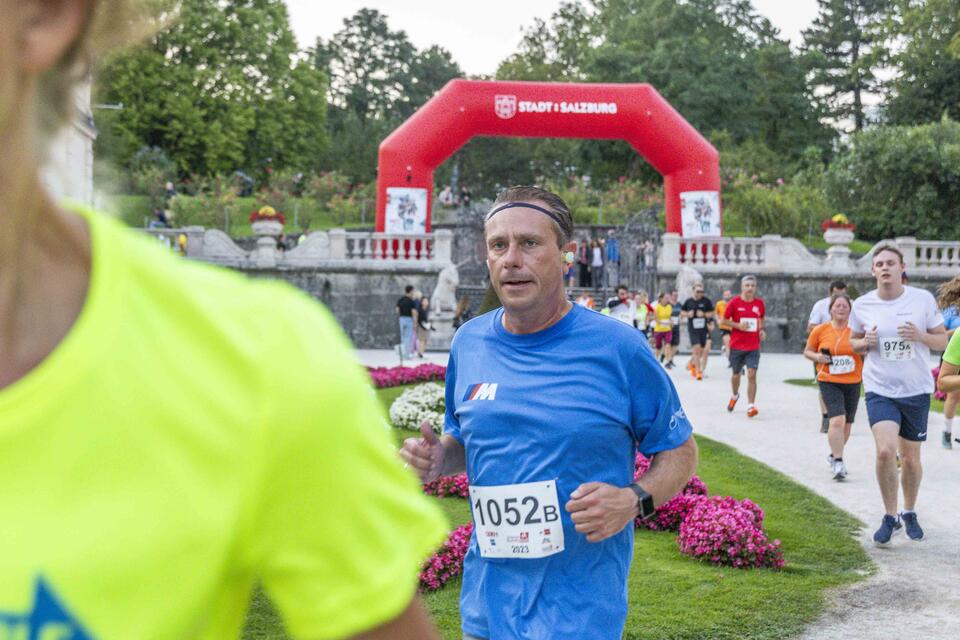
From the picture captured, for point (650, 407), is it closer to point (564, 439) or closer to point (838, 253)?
point (564, 439)

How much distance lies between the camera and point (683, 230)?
90.2 ft

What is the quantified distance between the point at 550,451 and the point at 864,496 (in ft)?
23.6

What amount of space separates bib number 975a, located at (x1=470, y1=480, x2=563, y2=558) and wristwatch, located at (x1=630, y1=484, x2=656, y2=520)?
0.23 metres

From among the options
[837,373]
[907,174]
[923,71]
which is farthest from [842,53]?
[837,373]

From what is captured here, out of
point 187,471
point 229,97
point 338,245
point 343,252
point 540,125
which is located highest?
point 229,97

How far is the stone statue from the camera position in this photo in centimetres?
2602

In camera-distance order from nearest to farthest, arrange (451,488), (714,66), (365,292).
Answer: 1. (451,488)
2. (365,292)
3. (714,66)

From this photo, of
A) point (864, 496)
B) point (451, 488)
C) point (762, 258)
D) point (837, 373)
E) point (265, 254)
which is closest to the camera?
point (451, 488)

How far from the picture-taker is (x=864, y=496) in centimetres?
→ 973

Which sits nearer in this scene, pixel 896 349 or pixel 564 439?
pixel 564 439

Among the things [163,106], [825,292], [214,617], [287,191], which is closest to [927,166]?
[825,292]

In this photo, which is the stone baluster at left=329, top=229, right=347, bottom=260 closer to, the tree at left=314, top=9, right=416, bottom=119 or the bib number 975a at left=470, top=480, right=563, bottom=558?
the bib number 975a at left=470, top=480, right=563, bottom=558

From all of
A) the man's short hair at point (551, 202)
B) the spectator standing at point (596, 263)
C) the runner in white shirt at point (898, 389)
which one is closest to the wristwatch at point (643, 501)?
the man's short hair at point (551, 202)

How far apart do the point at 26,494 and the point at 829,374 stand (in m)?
10.1
